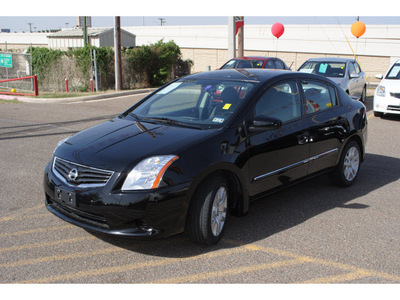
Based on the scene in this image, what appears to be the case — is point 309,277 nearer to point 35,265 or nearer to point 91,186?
point 91,186

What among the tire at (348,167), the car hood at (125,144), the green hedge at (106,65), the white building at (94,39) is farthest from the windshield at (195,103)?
the white building at (94,39)

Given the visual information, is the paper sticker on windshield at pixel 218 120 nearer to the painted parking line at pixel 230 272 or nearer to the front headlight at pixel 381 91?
the painted parking line at pixel 230 272

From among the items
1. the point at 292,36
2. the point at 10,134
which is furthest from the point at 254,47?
the point at 10,134

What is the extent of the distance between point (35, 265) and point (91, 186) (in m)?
0.84

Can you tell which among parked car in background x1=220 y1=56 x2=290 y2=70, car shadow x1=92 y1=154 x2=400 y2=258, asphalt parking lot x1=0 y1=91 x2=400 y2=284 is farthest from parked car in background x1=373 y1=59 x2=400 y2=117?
asphalt parking lot x1=0 y1=91 x2=400 y2=284

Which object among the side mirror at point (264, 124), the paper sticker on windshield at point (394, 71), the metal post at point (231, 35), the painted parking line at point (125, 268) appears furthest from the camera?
the metal post at point (231, 35)

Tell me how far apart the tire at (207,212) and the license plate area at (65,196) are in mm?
1044

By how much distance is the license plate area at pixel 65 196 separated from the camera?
402 centimetres

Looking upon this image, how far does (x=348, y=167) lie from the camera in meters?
6.34

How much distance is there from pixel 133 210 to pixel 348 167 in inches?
Result: 144

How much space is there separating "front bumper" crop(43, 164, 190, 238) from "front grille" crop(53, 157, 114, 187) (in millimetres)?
65

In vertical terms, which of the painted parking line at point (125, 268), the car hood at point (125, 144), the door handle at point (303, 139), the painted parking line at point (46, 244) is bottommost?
the painted parking line at point (125, 268)

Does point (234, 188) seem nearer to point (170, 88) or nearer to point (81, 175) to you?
point (81, 175)

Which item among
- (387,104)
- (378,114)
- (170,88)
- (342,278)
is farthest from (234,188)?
(378,114)
